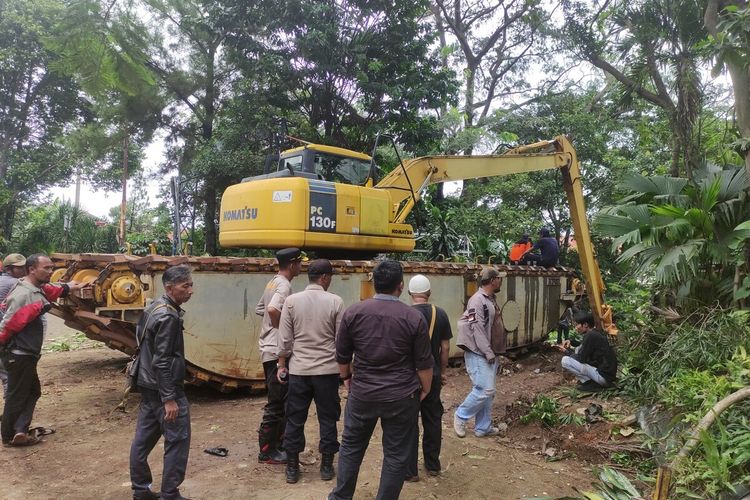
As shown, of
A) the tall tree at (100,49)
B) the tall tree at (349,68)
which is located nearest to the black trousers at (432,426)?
the tall tree at (100,49)

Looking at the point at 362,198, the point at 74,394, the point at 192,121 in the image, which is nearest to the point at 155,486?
the point at 74,394

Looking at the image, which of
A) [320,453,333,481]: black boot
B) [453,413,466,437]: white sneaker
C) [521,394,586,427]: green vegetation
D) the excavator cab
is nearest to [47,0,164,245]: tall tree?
the excavator cab

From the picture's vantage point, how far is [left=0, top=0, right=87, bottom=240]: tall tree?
18.1 metres

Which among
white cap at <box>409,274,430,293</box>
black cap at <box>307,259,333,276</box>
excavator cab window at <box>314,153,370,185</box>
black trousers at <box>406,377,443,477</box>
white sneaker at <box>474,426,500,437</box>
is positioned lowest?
white sneaker at <box>474,426,500,437</box>

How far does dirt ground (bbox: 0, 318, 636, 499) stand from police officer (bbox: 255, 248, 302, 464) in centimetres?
16

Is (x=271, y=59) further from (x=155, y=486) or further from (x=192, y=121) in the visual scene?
(x=155, y=486)

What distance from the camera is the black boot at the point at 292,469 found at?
13.4ft

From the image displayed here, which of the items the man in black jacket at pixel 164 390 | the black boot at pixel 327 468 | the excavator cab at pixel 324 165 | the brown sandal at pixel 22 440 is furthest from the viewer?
the excavator cab at pixel 324 165

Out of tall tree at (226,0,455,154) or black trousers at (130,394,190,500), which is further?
tall tree at (226,0,455,154)

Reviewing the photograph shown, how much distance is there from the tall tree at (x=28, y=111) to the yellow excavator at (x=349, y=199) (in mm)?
14349

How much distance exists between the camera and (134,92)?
484cm

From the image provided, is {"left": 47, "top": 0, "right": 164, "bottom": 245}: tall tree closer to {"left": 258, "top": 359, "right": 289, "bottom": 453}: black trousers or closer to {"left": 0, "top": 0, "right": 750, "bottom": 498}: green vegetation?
{"left": 0, "top": 0, "right": 750, "bottom": 498}: green vegetation

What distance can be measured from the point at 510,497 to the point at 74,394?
18.4 ft

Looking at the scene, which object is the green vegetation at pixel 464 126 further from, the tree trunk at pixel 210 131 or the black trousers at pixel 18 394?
the black trousers at pixel 18 394
